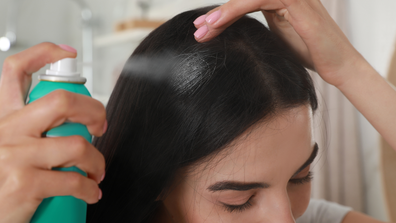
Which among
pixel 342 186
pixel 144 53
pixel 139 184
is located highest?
pixel 144 53

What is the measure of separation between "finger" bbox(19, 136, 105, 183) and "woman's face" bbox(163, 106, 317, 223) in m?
0.24

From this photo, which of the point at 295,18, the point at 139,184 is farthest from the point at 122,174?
the point at 295,18

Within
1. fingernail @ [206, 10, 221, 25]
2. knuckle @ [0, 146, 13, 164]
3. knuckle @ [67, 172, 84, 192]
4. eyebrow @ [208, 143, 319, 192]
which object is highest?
fingernail @ [206, 10, 221, 25]

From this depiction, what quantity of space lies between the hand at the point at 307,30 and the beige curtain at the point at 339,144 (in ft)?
1.81

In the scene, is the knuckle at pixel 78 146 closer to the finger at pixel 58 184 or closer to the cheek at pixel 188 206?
the finger at pixel 58 184

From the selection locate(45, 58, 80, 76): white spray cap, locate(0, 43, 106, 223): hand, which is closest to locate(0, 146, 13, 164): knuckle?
→ locate(0, 43, 106, 223): hand

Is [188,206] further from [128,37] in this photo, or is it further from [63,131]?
[128,37]

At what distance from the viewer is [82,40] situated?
233 centimetres

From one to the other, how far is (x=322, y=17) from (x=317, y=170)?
2.80ft

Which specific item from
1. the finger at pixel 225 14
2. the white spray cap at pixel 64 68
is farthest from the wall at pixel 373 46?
the white spray cap at pixel 64 68

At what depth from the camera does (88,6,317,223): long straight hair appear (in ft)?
1.74

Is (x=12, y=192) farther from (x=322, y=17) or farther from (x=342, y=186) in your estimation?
(x=342, y=186)

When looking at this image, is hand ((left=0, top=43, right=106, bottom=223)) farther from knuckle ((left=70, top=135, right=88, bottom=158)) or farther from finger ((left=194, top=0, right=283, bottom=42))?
finger ((left=194, top=0, right=283, bottom=42))

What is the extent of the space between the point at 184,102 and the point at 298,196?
35cm
